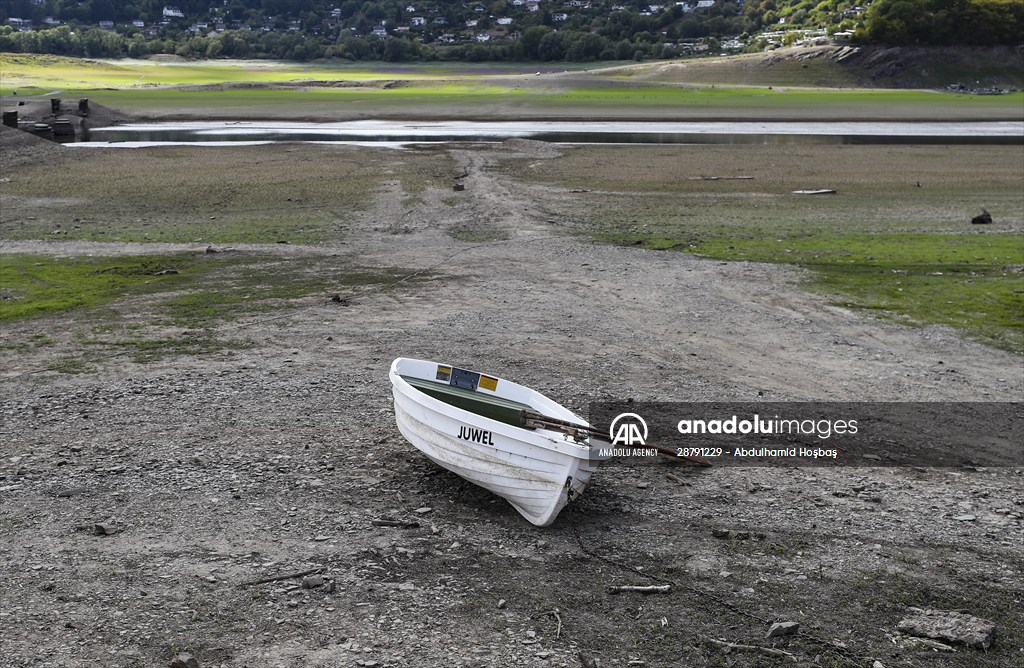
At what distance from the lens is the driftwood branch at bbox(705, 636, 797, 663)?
373 inches

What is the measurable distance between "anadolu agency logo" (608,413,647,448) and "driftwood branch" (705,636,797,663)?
11.7ft

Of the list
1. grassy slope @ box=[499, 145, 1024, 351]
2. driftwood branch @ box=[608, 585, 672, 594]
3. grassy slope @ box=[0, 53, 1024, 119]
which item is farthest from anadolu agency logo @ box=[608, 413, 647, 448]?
grassy slope @ box=[0, 53, 1024, 119]

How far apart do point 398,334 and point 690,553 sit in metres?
9.41

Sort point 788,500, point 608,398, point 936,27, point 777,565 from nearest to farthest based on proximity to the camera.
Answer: point 777,565
point 788,500
point 608,398
point 936,27

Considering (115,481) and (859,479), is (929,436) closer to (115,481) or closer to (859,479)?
(859,479)

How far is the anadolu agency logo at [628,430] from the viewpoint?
44.1ft

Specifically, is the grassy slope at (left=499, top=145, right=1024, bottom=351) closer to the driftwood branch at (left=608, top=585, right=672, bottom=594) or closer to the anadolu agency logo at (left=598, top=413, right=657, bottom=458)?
the anadolu agency logo at (left=598, top=413, right=657, bottom=458)

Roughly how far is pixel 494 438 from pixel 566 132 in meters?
55.0

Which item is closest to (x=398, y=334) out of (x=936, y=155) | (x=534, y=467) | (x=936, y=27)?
(x=534, y=467)

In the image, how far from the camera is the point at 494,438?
11898mm

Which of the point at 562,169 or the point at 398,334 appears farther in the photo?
the point at 562,169

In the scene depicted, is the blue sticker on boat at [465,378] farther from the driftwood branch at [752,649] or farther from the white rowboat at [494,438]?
the driftwood branch at [752,649]

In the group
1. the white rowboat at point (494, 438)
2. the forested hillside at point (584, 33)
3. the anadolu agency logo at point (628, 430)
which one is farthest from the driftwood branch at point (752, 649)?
the forested hillside at point (584, 33)

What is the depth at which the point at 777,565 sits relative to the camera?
1099 cm
